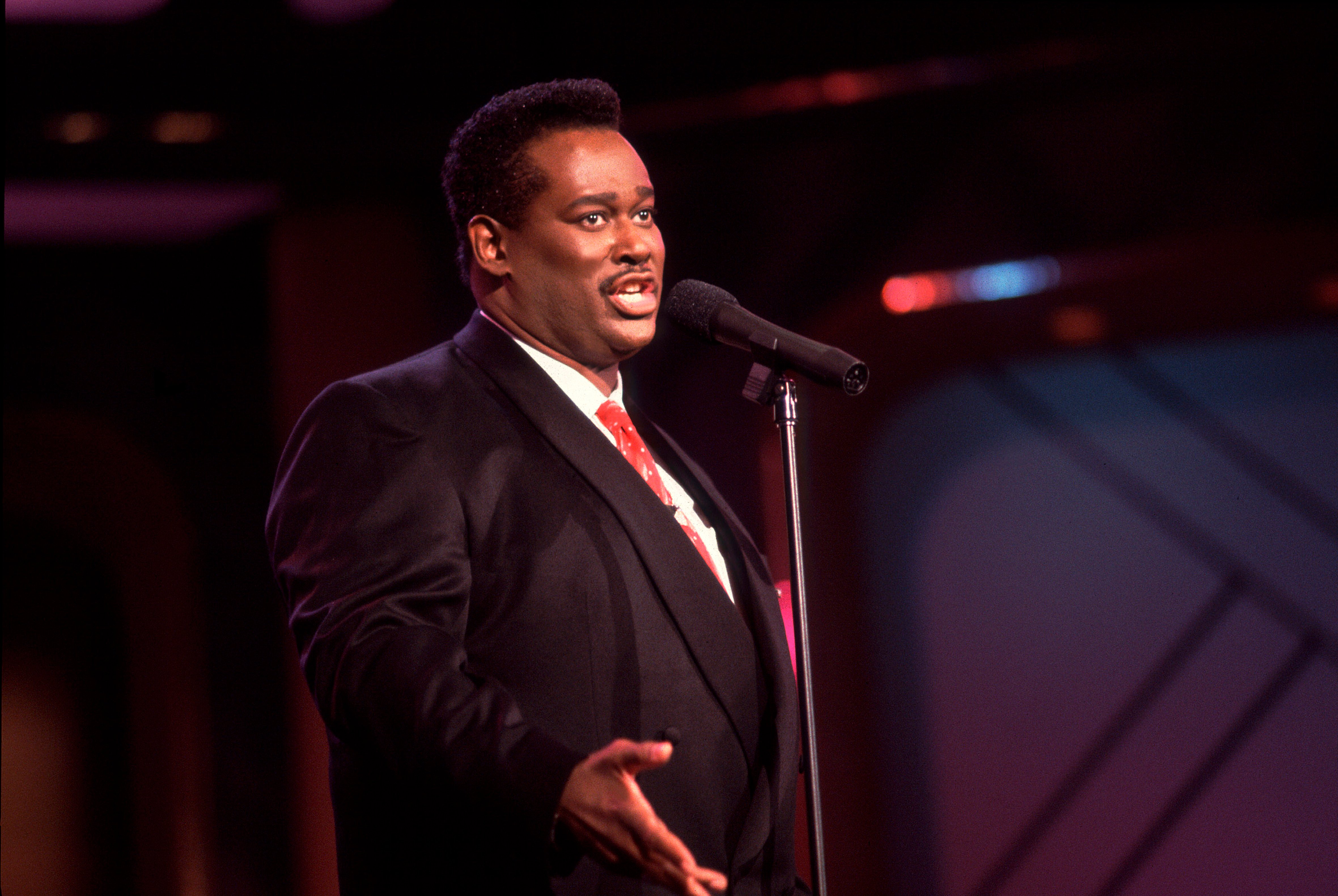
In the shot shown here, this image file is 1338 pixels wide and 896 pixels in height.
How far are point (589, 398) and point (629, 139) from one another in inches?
62.0

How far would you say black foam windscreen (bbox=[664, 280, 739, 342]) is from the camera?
5.33 ft

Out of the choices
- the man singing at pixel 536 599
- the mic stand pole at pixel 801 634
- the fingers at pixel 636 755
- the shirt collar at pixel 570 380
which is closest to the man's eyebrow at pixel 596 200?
the man singing at pixel 536 599

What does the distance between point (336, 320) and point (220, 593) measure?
750 millimetres

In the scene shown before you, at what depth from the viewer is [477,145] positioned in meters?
1.80

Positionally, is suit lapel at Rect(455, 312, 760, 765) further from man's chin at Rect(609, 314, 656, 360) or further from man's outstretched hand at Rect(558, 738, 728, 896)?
man's outstretched hand at Rect(558, 738, 728, 896)

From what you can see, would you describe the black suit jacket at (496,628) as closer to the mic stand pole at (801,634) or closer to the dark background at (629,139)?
the mic stand pole at (801,634)

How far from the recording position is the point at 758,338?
5.07 ft

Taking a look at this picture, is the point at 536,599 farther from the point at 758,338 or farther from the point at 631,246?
the point at 631,246

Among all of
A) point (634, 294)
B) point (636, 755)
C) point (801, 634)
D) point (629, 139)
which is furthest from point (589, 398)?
point (629, 139)

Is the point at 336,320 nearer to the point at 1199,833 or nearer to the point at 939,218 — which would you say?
the point at 939,218

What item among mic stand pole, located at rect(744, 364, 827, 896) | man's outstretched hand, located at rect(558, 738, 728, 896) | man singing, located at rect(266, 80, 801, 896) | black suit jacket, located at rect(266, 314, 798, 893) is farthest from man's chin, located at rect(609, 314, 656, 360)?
man's outstretched hand, located at rect(558, 738, 728, 896)

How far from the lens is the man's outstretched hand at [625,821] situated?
1140 mm

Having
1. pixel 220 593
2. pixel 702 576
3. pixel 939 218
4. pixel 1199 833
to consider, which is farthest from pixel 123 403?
pixel 1199 833

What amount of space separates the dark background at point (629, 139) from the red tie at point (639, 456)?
143cm
